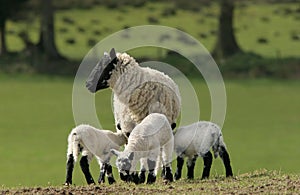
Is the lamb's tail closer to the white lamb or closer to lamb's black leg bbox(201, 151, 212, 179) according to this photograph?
the white lamb

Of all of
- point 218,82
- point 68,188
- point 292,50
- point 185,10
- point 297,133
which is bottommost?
point 68,188

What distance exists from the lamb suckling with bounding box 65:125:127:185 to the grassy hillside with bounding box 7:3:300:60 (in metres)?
38.3

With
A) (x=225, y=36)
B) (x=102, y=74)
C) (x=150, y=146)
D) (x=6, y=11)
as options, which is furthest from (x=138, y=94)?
(x=6, y=11)

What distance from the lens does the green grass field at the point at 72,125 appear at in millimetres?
27328

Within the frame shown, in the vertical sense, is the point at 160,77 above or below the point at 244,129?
below

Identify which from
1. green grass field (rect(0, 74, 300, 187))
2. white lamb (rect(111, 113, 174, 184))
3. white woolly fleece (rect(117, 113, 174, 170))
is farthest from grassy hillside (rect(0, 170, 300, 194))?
green grass field (rect(0, 74, 300, 187))

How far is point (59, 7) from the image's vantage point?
65438 mm

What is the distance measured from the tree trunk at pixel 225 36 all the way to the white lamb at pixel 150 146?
35.1 meters

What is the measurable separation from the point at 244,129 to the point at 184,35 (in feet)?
64.2

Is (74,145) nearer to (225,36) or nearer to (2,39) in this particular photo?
(225,36)

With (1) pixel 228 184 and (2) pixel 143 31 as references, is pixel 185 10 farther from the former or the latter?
(1) pixel 228 184

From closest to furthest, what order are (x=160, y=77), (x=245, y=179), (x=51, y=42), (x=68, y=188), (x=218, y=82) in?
(x=68, y=188), (x=245, y=179), (x=160, y=77), (x=218, y=82), (x=51, y=42)

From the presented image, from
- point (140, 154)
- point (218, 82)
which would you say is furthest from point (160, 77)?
point (218, 82)

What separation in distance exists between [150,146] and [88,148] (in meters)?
0.97
